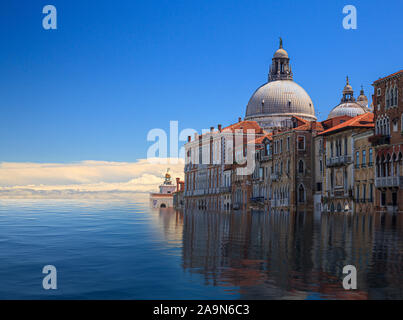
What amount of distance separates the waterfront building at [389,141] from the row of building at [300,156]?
0.09 m

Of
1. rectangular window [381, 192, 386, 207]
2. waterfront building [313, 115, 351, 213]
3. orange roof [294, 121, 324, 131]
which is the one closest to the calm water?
rectangular window [381, 192, 386, 207]

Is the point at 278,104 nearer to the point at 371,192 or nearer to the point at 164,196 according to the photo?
the point at 371,192

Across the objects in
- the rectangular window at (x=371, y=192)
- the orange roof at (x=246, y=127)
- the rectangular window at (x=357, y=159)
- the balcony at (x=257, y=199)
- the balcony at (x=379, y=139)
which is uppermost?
the orange roof at (x=246, y=127)

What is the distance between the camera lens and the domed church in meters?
105

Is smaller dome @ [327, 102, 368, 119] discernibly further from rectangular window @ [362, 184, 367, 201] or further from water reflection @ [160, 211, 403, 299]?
water reflection @ [160, 211, 403, 299]

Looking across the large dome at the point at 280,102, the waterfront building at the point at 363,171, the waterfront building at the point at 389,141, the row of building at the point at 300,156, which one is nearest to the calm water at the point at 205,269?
the waterfront building at the point at 389,141

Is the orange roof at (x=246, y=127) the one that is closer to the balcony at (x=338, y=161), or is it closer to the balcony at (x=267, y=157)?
the balcony at (x=267, y=157)

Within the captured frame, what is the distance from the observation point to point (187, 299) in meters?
9.67

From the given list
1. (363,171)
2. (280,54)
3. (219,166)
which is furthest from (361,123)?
(280,54)

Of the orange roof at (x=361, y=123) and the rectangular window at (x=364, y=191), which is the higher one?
the orange roof at (x=361, y=123)

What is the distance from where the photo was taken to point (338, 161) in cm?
6072

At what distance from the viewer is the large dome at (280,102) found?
10531 cm
